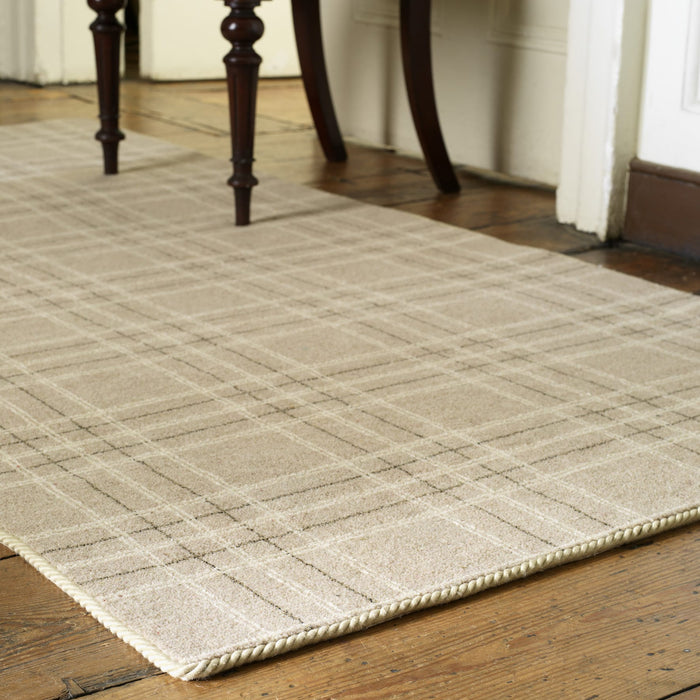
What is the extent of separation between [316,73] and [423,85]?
Result: 423mm

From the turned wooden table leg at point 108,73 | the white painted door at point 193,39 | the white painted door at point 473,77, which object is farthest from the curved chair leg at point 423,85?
the white painted door at point 193,39

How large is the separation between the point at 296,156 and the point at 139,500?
6.25 feet

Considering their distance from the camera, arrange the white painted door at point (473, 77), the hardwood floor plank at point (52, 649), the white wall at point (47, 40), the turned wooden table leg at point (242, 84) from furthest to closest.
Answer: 1. the white wall at point (47, 40)
2. the white painted door at point (473, 77)
3. the turned wooden table leg at point (242, 84)
4. the hardwood floor plank at point (52, 649)

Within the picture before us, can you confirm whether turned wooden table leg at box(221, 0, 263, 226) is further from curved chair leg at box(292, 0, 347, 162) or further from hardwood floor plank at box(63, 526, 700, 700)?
hardwood floor plank at box(63, 526, 700, 700)

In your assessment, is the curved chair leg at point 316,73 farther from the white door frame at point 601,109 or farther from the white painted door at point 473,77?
the white door frame at point 601,109

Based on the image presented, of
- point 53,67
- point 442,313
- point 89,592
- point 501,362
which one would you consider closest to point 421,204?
point 442,313

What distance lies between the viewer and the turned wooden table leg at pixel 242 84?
80.9 inches

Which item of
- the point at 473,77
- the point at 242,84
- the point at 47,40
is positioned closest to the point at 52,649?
the point at 242,84

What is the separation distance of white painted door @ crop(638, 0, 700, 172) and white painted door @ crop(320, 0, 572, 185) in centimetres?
42

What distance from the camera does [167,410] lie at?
1.33 m

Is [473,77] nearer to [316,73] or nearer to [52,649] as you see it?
[316,73]

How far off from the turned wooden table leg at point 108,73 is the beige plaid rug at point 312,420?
0.39 m

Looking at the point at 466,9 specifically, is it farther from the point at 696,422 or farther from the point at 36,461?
the point at 36,461

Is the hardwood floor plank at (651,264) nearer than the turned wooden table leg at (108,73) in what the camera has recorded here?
Yes
